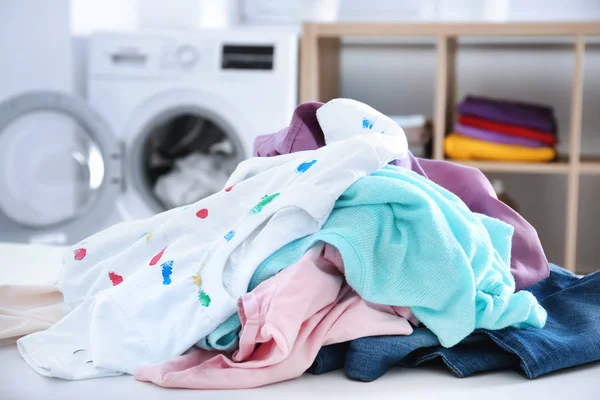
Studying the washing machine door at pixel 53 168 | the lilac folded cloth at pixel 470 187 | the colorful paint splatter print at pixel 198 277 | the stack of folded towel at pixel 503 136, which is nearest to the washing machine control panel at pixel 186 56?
the washing machine door at pixel 53 168

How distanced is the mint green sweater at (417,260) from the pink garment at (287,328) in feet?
0.08

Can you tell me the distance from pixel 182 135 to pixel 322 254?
6.34 feet

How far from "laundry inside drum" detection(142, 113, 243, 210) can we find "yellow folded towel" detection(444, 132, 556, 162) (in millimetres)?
699

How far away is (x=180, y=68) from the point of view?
2496mm

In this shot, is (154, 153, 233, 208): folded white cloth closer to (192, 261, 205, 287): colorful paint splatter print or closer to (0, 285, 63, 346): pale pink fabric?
(0, 285, 63, 346): pale pink fabric

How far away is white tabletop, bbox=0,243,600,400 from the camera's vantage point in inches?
29.3

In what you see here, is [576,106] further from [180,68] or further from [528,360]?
[528,360]

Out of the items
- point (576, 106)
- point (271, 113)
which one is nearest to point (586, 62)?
point (576, 106)

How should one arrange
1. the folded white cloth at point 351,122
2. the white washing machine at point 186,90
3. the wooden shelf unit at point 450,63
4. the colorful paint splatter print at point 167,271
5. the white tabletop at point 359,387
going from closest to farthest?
the white tabletop at point 359,387
the colorful paint splatter print at point 167,271
the folded white cloth at point 351,122
the wooden shelf unit at point 450,63
the white washing machine at point 186,90

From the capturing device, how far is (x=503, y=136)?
2.44m

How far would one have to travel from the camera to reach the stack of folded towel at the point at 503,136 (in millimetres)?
2434

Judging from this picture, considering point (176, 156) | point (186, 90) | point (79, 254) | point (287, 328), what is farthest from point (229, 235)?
point (176, 156)

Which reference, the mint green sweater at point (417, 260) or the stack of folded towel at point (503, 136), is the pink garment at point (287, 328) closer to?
the mint green sweater at point (417, 260)

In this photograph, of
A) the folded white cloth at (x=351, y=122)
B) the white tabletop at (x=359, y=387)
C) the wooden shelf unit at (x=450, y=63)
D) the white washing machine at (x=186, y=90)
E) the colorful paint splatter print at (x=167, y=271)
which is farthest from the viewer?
the white washing machine at (x=186, y=90)
